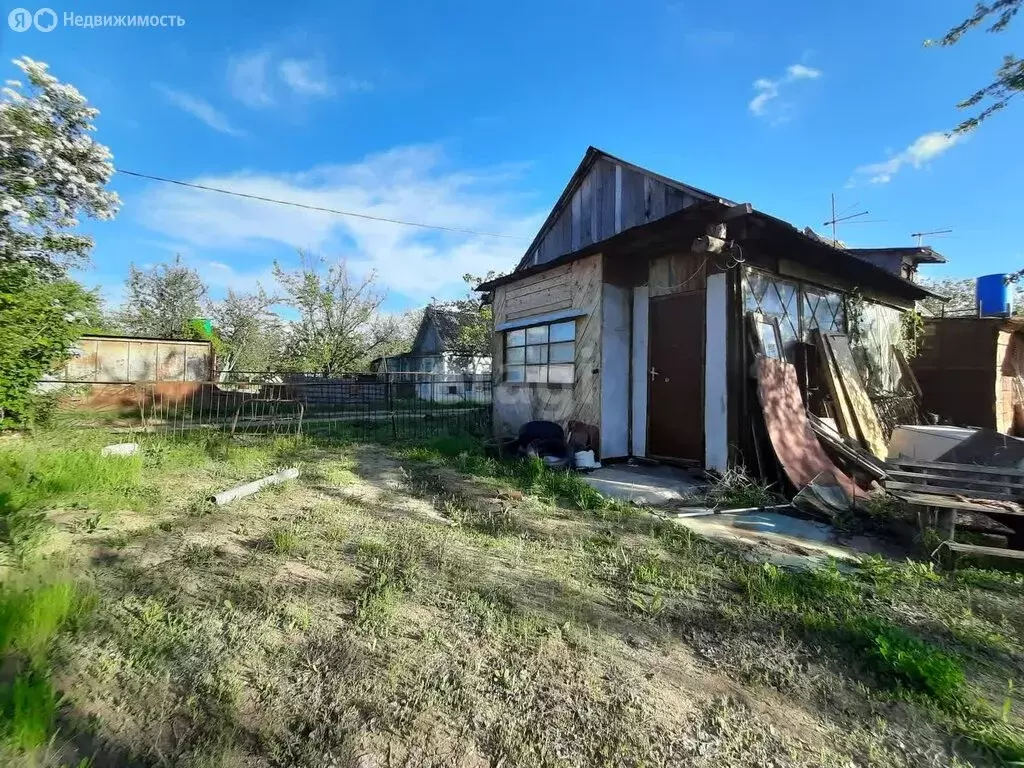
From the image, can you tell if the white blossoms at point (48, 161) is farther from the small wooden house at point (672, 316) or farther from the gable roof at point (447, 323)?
the gable roof at point (447, 323)

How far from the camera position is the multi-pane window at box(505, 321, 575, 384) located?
768 centimetres

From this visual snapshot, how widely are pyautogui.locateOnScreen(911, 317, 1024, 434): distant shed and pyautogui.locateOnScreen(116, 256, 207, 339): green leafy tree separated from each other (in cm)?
3157

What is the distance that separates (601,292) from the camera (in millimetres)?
6918

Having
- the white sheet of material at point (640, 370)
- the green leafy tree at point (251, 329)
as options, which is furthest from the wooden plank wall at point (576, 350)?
the green leafy tree at point (251, 329)

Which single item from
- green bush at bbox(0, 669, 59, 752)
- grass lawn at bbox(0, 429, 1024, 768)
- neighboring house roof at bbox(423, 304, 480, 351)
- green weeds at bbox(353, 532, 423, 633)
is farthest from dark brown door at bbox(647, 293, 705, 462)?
neighboring house roof at bbox(423, 304, 480, 351)

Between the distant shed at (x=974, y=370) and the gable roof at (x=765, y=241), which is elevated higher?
the gable roof at (x=765, y=241)

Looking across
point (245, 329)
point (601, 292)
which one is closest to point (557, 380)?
point (601, 292)

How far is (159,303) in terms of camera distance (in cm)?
2555

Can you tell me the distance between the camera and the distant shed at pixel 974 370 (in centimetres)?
841

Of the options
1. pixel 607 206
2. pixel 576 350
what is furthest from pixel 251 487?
pixel 607 206

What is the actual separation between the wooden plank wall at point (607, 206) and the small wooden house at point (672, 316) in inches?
1.5

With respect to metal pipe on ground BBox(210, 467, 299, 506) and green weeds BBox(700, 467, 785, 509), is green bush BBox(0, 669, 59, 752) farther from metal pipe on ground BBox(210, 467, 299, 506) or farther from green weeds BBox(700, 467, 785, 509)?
green weeds BBox(700, 467, 785, 509)

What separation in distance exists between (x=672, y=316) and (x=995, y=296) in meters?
7.71

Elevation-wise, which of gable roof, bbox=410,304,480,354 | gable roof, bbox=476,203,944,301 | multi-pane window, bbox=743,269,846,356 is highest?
gable roof, bbox=410,304,480,354
